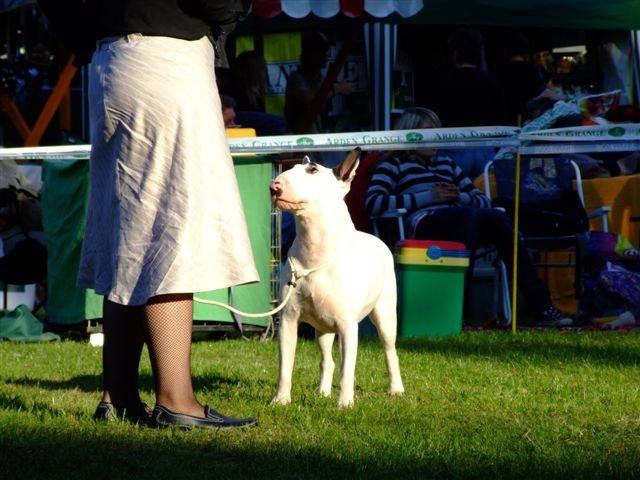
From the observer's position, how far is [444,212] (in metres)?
8.84

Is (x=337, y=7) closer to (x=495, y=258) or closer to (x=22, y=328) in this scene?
(x=495, y=258)

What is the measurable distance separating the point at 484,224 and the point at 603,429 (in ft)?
14.8

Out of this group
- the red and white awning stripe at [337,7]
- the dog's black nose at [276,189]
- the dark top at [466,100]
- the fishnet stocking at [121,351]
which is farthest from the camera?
the dark top at [466,100]

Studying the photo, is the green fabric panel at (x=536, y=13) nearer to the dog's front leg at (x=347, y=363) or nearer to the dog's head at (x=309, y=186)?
the dog's head at (x=309, y=186)

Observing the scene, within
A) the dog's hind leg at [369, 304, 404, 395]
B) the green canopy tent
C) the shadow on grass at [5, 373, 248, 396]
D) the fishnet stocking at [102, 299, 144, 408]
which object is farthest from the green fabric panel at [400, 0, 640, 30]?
the fishnet stocking at [102, 299, 144, 408]

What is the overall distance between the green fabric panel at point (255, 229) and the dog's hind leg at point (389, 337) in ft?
8.41

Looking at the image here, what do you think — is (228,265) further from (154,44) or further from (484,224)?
(484,224)

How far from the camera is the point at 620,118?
38.1ft

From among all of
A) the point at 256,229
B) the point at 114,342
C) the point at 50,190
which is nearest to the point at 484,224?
Answer: the point at 256,229

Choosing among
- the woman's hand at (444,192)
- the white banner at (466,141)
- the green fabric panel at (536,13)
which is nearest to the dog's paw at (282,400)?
the white banner at (466,141)

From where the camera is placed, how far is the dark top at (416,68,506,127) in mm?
10523

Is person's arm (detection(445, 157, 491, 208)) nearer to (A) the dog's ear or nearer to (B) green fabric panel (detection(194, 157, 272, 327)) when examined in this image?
(B) green fabric panel (detection(194, 157, 272, 327))

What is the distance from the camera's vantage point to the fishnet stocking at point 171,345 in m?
4.22

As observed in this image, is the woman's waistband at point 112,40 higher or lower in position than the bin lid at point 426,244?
higher
